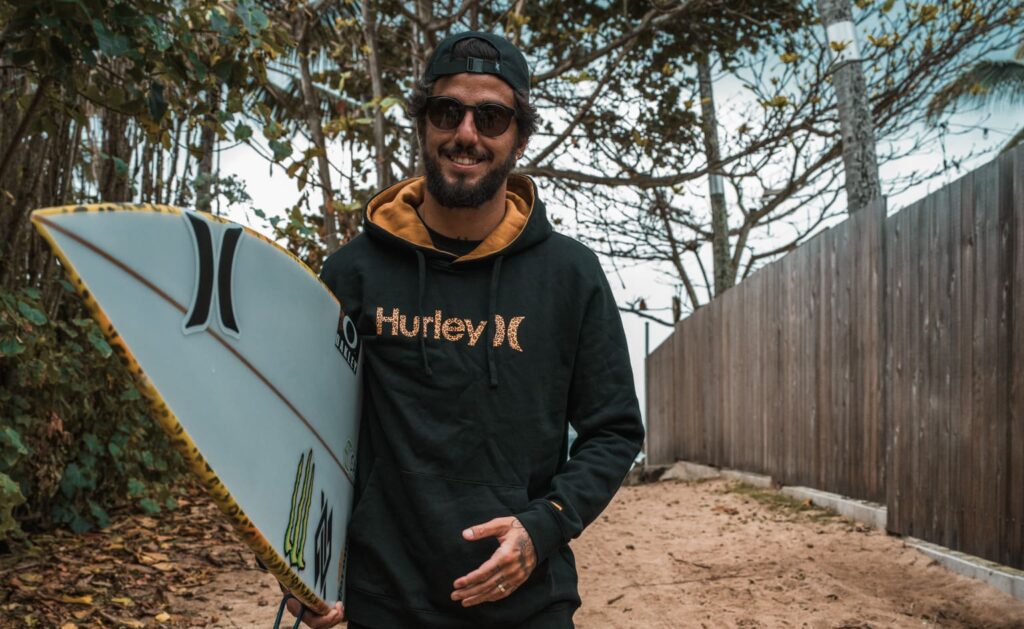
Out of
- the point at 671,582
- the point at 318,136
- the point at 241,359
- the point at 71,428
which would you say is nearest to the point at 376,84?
the point at 318,136

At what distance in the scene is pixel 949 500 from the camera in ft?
14.6

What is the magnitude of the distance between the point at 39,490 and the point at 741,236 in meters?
11.0

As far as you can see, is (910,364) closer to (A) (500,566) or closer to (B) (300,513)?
(A) (500,566)

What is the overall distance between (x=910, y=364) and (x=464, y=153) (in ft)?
13.0

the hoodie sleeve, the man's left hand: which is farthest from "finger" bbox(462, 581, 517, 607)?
the hoodie sleeve

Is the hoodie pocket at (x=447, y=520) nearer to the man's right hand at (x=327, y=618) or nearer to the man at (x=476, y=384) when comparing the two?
the man at (x=476, y=384)

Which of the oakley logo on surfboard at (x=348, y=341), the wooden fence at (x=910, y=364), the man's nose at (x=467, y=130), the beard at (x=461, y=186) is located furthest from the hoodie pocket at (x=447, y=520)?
the wooden fence at (x=910, y=364)

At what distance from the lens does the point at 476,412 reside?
1654 millimetres

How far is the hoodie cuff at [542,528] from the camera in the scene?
1.53 metres

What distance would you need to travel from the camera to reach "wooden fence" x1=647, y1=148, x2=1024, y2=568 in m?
4.04

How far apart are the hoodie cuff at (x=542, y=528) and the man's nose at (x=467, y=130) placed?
0.72m

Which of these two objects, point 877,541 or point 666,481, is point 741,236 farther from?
point 877,541

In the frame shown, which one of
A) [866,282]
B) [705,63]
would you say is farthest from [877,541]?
[705,63]

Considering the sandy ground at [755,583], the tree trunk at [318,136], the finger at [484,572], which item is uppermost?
the tree trunk at [318,136]
